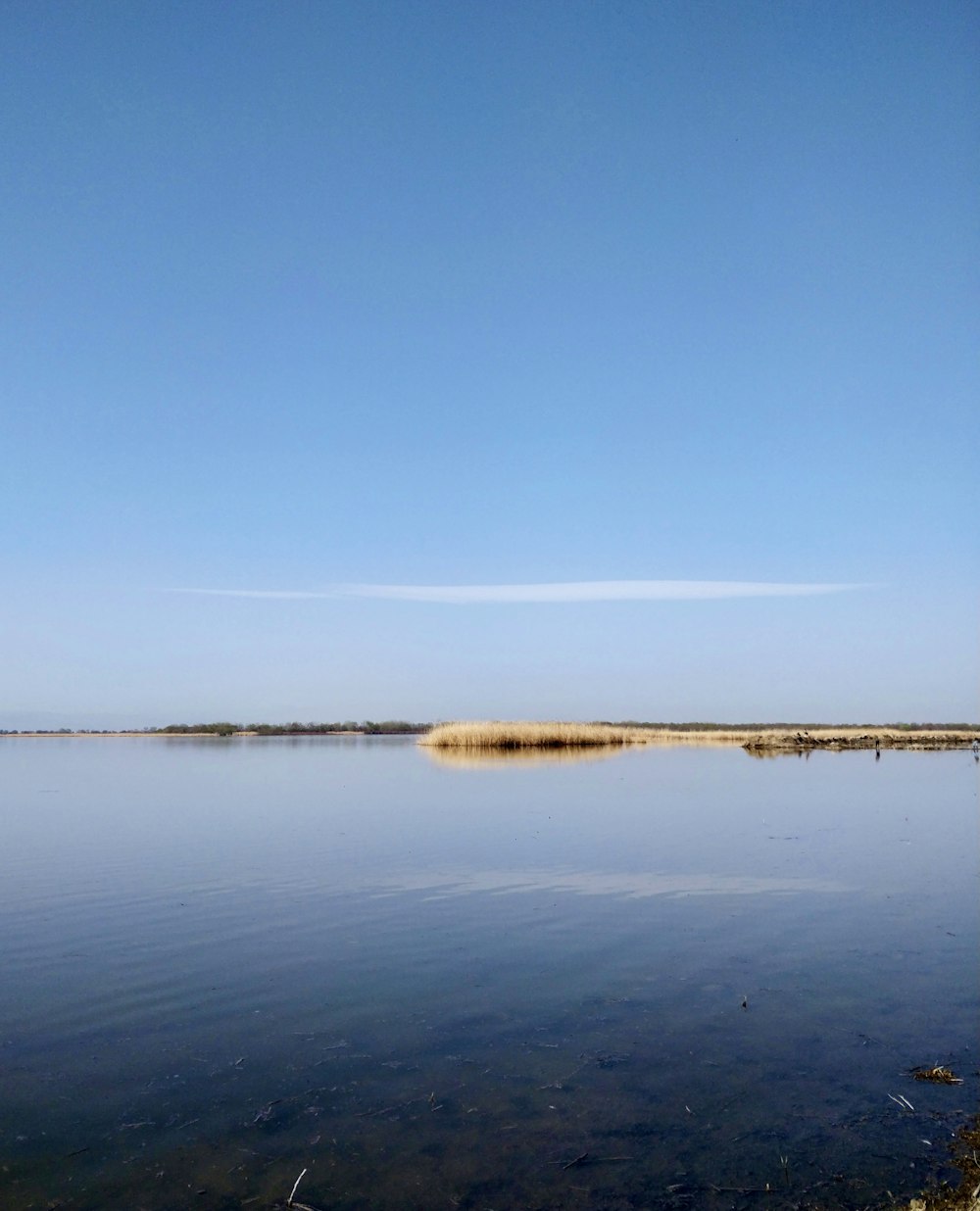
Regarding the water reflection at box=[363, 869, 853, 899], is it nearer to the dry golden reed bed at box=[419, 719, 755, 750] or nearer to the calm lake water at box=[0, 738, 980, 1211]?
the calm lake water at box=[0, 738, 980, 1211]

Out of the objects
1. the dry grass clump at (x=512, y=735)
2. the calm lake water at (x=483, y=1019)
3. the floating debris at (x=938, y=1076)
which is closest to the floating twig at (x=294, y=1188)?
the calm lake water at (x=483, y=1019)

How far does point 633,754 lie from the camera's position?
2098 inches

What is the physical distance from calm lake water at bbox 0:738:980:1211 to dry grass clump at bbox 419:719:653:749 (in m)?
41.3

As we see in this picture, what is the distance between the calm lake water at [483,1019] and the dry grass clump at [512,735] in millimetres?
41289

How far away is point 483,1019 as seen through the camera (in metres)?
A: 8.25

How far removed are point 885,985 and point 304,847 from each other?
12262 millimetres

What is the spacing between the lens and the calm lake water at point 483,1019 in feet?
18.5

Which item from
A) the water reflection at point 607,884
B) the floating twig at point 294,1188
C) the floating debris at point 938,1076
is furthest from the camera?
the water reflection at point 607,884

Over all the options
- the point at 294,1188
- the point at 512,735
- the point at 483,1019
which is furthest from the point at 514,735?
the point at 294,1188

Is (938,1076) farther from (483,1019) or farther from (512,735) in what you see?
(512,735)

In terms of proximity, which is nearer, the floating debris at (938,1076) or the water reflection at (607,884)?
the floating debris at (938,1076)

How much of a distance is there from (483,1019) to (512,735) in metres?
53.0

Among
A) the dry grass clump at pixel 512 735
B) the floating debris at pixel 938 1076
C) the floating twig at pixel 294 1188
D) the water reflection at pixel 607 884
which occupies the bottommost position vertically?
the floating debris at pixel 938 1076

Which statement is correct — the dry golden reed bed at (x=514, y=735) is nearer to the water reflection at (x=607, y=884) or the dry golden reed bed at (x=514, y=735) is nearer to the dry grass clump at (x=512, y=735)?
the dry grass clump at (x=512, y=735)
